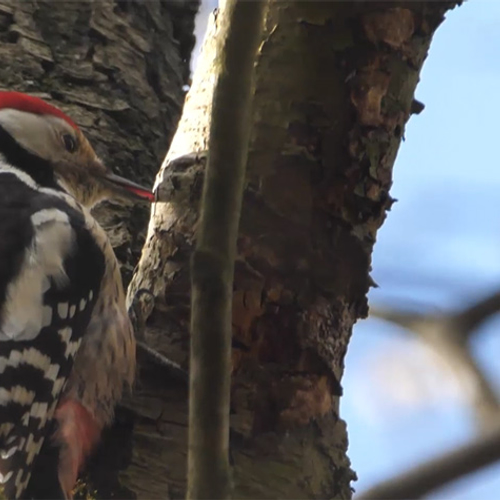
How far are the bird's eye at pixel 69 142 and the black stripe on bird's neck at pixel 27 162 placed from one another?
0.21ft

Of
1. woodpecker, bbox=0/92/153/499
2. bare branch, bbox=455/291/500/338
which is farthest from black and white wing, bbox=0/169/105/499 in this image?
bare branch, bbox=455/291/500/338

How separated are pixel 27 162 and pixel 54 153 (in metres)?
0.06

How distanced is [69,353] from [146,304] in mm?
169

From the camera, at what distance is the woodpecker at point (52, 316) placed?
1710 millimetres

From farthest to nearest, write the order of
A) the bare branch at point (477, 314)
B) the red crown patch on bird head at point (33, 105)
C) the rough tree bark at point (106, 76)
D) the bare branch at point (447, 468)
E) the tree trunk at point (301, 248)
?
the rough tree bark at point (106, 76) → the red crown patch on bird head at point (33, 105) → the tree trunk at point (301, 248) → the bare branch at point (477, 314) → the bare branch at point (447, 468)

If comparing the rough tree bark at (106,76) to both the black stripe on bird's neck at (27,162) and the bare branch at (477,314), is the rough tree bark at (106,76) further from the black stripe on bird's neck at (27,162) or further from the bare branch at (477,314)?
the bare branch at (477,314)

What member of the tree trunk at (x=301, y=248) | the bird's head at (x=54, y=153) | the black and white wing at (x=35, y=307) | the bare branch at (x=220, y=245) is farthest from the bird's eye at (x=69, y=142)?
the bare branch at (x=220, y=245)

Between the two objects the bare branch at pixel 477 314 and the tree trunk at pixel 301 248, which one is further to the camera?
the tree trunk at pixel 301 248

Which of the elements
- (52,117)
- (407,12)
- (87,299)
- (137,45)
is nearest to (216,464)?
(87,299)

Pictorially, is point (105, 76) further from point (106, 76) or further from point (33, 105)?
point (33, 105)

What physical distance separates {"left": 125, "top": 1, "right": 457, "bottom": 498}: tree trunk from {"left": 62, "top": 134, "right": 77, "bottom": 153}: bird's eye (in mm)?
589

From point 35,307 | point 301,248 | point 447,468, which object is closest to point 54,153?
point 35,307

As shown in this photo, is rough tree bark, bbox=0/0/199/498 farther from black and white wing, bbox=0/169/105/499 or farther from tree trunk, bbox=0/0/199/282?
black and white wing, bbox=0/169/105/499

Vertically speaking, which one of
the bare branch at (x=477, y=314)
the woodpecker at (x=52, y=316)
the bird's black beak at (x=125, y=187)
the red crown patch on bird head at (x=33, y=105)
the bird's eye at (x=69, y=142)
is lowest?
the woodpecker at (x=52, y=316)
